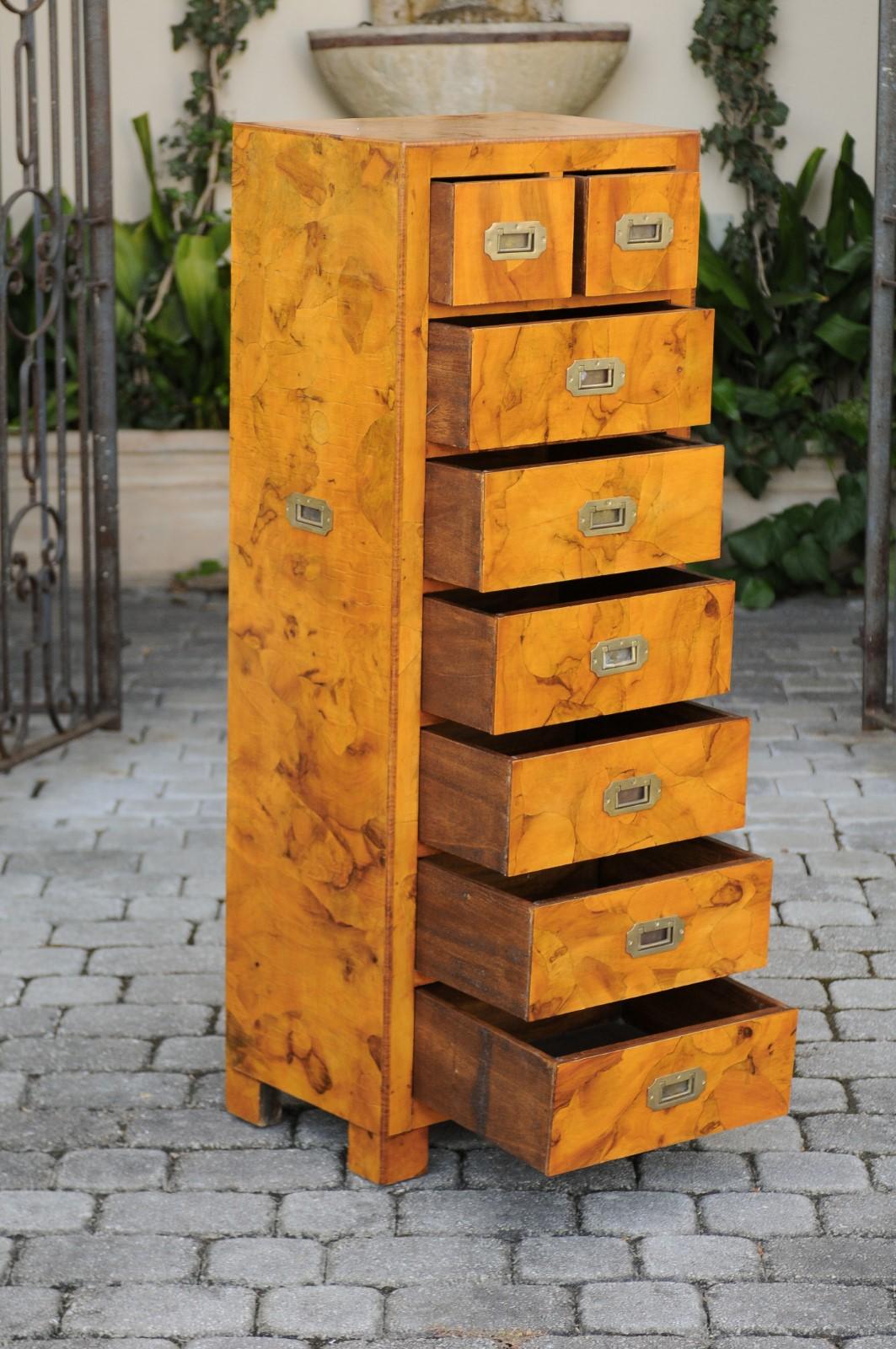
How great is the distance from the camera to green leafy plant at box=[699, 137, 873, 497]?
6.80m

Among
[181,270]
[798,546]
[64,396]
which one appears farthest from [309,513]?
[181,270]

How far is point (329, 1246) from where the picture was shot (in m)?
2.88

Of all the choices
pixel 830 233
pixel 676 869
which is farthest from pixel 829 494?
pixel 676 869

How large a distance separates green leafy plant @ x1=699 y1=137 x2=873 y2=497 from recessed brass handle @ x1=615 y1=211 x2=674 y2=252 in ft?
12.9

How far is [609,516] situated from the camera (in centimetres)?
284

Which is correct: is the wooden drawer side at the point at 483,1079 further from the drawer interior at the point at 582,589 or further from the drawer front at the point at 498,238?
the drawer front at the point at 498,238

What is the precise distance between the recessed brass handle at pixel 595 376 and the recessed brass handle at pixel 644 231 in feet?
0.54

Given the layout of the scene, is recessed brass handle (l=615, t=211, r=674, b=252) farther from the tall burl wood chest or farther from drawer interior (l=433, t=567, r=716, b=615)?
drawer interior (l=433, t=567, r=716, b=615)

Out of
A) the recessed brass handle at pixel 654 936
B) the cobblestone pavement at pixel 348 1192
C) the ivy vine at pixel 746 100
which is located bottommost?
the cobblestone pavement at pixel 348 1192

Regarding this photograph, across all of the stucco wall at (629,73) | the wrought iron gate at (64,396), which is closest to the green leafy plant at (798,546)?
the stucco wall at (629,73)

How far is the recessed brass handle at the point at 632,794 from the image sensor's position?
289cm

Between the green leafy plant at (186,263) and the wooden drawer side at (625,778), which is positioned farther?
the green leafy plant at (186,263)

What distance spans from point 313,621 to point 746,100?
5056 millimetres

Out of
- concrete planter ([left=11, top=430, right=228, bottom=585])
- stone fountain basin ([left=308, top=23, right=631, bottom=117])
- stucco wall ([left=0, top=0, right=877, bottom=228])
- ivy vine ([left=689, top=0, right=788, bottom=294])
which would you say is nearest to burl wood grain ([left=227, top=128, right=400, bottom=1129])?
concrete planter ([left=11, top=430, right=228, bottom=585])
